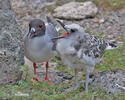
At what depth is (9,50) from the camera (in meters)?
6.95

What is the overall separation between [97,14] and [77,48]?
5.40m

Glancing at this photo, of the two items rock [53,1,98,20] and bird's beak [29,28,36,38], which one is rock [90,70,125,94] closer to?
bird's beak [29,28,36,38]

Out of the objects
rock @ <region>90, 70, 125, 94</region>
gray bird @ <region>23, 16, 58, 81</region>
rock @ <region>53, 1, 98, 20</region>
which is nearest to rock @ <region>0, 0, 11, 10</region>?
gray bird @ <region>23, 16, 58, 81</region>

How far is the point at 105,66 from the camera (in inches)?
343

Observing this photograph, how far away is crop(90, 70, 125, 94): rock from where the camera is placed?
21.8ft

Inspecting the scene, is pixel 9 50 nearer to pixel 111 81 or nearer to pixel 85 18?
pixel 111 81

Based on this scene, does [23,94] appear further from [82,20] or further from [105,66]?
[82,20]

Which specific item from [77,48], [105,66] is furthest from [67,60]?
[105,66]

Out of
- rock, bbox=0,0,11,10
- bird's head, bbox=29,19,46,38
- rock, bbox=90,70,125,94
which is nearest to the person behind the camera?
rock, bbox=90,70,125,94

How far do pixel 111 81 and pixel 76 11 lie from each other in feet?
16.0

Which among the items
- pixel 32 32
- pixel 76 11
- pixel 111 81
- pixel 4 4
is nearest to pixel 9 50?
pixel 32 32

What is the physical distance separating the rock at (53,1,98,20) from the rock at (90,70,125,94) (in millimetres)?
4193

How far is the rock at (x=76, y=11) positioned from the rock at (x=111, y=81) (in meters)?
4.19

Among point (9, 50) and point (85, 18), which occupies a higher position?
point (9, 50)
